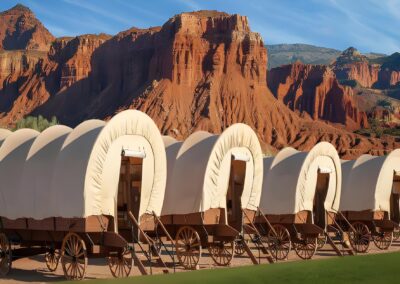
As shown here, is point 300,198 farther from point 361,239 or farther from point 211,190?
point 211,190

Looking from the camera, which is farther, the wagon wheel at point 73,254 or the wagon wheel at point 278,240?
the wagon wheel at point 278,240

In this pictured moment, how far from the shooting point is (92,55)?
14700cm

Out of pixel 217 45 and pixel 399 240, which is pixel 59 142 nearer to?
pixel 399 240

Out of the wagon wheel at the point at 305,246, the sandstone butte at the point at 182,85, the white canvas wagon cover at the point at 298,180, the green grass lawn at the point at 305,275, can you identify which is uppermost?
the sandstone butte at the point at 182,85

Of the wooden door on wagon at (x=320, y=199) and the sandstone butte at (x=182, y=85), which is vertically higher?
the sandstone butte at (x=182, y=85)

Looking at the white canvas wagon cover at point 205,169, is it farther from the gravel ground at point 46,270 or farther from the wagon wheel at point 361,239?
the wagon wheel at point 361,239

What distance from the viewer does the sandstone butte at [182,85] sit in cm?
11175

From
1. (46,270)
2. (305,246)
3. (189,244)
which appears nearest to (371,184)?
(305,246)

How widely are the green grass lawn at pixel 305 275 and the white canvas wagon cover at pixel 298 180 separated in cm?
1259

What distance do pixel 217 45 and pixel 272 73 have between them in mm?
61210

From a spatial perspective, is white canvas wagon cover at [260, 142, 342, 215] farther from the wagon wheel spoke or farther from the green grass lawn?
the green grass lawn

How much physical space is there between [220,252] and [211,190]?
209 cm

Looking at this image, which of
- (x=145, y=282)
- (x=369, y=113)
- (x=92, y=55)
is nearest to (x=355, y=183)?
(x=145, y=282)

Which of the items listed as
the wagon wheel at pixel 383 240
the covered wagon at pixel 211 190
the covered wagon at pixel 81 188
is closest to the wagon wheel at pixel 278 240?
the covered wagon at pixel 211 190
